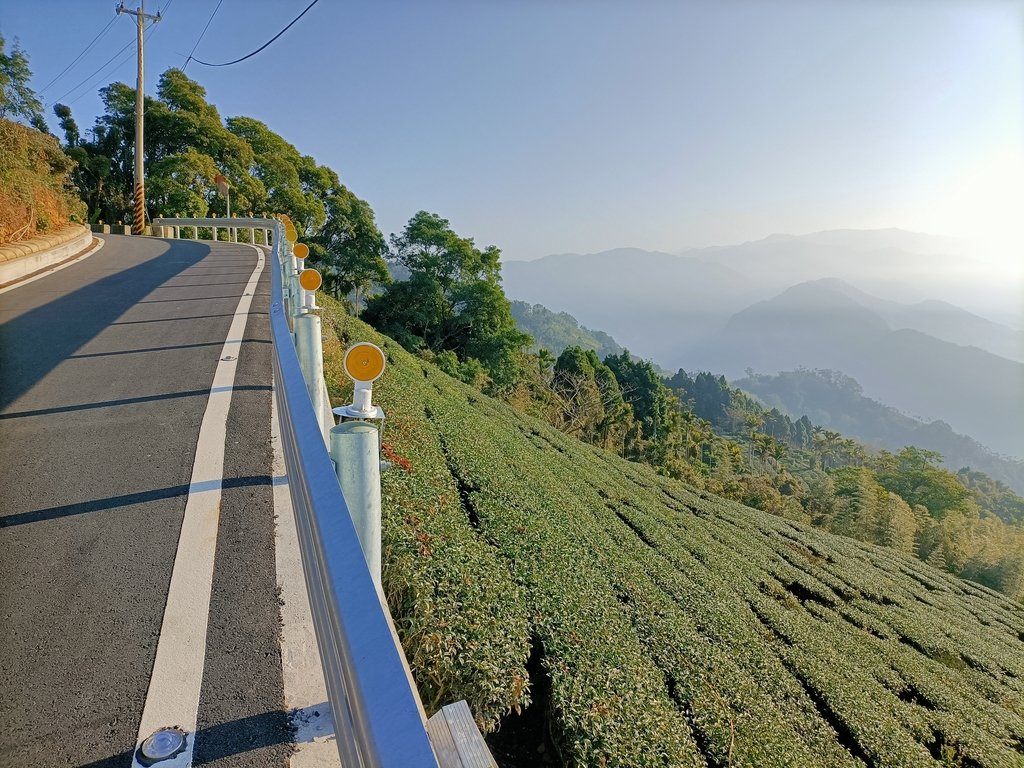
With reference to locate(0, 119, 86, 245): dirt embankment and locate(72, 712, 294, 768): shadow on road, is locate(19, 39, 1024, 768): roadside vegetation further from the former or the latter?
locate(0, 119, 86, 245): dirt embankment

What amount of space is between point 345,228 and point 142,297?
27781 mm

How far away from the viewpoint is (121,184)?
1118 inches

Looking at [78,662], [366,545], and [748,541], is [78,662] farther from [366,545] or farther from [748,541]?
[748,541]

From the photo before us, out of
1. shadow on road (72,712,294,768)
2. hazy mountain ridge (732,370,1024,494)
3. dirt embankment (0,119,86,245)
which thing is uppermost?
dirt embankment (0,119,86,245)

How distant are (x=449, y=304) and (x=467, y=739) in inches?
1251

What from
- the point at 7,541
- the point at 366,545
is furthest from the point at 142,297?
the point at 366,545

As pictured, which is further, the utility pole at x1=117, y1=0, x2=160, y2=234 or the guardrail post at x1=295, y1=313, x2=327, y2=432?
the utility pole at x1=117, y1=0, x2=160, y2=234

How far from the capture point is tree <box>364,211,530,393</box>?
102 ft

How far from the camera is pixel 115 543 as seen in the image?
2623mm

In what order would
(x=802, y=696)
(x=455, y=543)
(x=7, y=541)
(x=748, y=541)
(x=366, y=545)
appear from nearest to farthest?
(x=366, y=545), (x=7, y=541), (x=455, y=543), (x=802, y=696), (x=748, y=541)

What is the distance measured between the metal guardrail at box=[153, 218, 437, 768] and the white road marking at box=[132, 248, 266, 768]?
0.66 m

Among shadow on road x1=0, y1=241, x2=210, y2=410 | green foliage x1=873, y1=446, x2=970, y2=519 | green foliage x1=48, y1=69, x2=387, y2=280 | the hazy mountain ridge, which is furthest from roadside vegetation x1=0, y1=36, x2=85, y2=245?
the hazy mountain ridge

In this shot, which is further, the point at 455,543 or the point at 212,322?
Answer: the point at 212,322

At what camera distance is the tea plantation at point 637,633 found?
11.4ft
